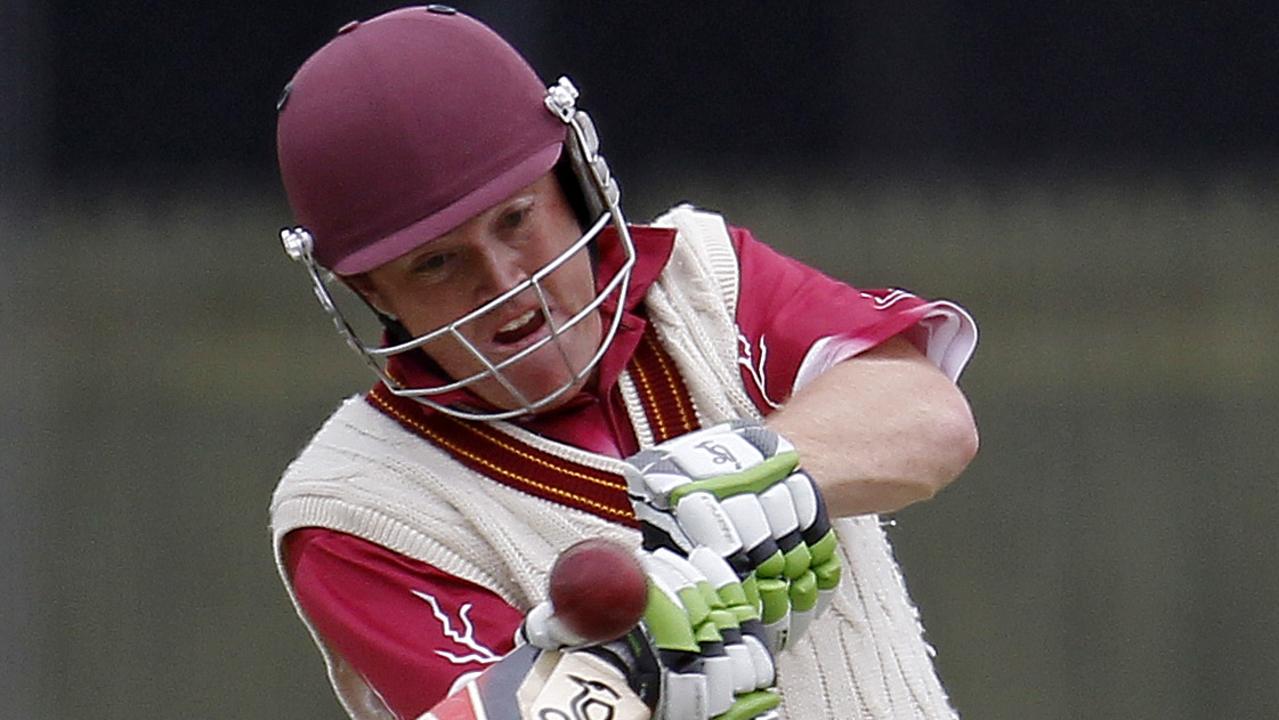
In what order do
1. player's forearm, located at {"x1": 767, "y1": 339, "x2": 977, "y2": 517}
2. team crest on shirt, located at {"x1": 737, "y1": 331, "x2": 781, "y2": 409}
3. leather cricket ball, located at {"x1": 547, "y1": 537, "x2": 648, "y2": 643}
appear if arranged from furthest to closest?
team crest on shirt, located at {"x1": 737, "y1": 331, "x2": 781, "y2": 409}
player's forearm, located at {"x1": 767, "y1": 339, "x2": 977, "y2": 517}
leather cricket ball, located at {"x1": 547, "y1": 537, "x2": 648, "y2": 643}

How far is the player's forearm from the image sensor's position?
102 inches

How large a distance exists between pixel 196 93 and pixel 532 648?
14.0 ft

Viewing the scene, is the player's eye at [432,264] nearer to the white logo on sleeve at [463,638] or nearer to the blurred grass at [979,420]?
the white logo on sleeve at [463,638]

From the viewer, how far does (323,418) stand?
20.5ft

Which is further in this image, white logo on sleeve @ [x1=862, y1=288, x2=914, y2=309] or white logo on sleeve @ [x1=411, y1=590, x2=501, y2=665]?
white logo on sleeve @ [x1=862, y1=288, x2=914, y2=309]

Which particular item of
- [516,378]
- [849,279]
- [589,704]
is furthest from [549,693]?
[849,279]

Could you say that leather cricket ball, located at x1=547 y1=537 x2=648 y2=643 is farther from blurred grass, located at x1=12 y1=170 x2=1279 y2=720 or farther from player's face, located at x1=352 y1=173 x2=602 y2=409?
blurred grass, located at x1=12 y1=170 x2=1279 y2=720

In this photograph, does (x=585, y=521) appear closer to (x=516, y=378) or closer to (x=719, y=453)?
(x=516, y=378)

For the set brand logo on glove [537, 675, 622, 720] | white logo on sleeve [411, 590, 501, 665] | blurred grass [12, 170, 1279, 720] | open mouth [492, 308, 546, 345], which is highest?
open mouth [492, 308, 546, 345]

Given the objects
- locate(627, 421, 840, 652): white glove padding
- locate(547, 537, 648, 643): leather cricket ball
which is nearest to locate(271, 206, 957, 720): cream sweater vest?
locate(627, 421, 840, 652): white glove padding

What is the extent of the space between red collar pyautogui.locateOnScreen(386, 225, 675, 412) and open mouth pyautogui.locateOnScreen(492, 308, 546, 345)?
111 mm

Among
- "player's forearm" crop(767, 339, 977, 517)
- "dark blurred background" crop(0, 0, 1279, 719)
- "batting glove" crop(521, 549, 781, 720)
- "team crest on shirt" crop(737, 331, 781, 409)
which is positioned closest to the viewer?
"batting glove" crop(521, 549, 781, 720)

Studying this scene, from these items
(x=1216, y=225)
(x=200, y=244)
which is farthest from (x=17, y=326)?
(x=1216, y=225)

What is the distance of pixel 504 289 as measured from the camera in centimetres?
264
